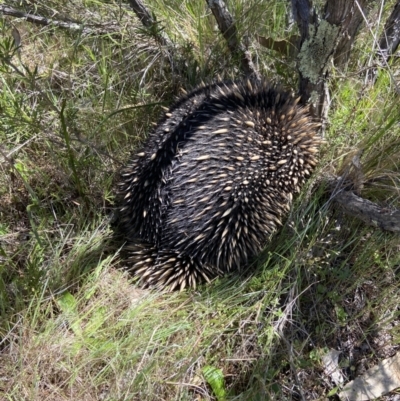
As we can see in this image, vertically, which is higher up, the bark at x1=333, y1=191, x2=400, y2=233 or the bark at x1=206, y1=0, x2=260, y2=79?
the bark at x1=206, y1=0, x2=260, y2=79

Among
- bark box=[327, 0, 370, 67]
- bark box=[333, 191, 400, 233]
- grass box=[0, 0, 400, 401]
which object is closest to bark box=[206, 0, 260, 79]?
grass box=[0, 0, 400, 401]

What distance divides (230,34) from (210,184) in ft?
2.84

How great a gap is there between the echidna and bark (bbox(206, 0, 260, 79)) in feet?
1.07

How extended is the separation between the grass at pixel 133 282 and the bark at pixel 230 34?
0.05 m

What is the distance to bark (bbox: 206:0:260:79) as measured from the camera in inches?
86.8

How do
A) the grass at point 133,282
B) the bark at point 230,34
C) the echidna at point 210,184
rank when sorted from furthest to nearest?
1. the bark at point 230,34
2. the echidna at point 210,184
3. the grass at point 133,282

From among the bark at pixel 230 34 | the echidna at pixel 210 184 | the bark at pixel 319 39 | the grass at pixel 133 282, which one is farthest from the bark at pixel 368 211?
the bark at pixel 230 34

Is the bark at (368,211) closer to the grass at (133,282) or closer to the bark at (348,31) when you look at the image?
the grass at (133,282)

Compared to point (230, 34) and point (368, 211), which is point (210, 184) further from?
point (230, 34)

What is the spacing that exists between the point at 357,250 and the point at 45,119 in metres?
1.54

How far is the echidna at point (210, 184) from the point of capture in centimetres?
Result: 195

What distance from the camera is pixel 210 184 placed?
6.35ft

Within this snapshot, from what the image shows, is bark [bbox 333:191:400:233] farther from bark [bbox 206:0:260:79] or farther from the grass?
A: bark [bbox 206:0:260:79]

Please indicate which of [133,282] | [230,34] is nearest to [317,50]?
[230,34]
